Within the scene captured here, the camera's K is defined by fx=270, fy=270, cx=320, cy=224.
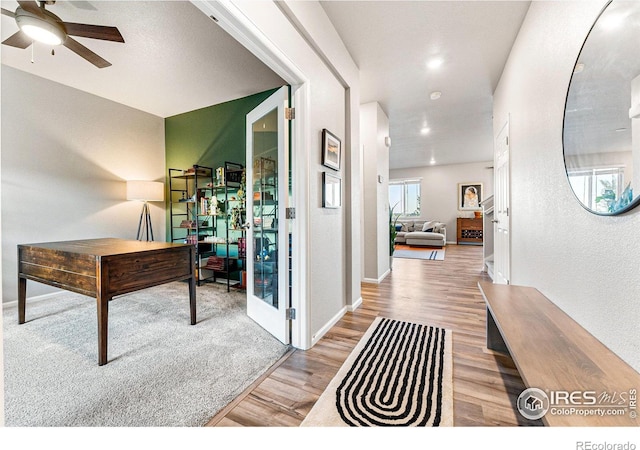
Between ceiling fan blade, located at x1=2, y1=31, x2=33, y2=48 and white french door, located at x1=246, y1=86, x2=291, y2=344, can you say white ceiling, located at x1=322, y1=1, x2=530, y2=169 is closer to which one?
white french door, located at x1=246, y1=86, x2=291, y2=344

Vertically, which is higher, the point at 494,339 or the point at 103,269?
the point at 103,269

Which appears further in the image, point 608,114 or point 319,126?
point 319,126

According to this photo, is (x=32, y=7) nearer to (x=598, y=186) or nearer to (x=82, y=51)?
(x=82, y=51)

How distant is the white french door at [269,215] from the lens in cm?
205

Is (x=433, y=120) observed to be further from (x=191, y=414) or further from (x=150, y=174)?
(x=191, y=414)

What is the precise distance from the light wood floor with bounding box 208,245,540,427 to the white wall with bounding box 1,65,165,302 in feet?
11.1

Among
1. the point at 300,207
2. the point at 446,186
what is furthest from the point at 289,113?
the point at 446,186

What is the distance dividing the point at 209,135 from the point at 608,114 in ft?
14.0

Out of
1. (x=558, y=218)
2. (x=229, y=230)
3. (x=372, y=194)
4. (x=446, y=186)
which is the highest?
(x=446, y=186)

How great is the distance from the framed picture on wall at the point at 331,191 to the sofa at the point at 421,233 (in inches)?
239

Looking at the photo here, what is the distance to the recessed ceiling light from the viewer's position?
293 centimetres

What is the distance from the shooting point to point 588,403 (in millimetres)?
844

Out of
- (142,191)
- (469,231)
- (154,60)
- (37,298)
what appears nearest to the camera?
(154,60)

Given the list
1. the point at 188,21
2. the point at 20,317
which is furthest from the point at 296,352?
the point at 188,21
